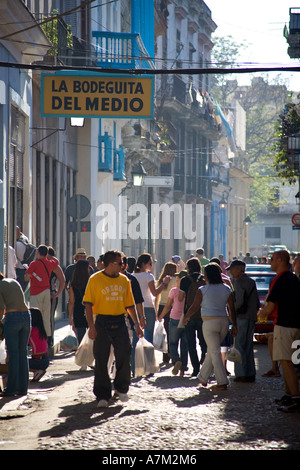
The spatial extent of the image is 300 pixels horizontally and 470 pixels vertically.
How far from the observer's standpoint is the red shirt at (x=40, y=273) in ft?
53.6

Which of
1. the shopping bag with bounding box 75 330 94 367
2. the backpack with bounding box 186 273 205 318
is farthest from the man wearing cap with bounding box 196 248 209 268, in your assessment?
the shopping bag with bounding box 75 330 94 367

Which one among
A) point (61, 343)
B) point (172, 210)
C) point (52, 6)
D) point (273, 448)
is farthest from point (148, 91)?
point (172, 210)

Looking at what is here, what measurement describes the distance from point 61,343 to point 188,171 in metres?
36.0

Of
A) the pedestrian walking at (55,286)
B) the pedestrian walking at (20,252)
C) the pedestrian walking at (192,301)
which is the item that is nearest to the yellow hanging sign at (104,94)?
the pedestrian walking at (20,252)

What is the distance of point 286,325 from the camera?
10.3 meters

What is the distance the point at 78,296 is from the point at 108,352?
4163mm

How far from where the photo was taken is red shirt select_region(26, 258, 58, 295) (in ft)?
53.6

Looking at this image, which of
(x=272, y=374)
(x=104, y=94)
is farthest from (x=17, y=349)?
(x=104, y=94)

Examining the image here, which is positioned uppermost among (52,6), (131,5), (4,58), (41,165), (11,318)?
(131,5)

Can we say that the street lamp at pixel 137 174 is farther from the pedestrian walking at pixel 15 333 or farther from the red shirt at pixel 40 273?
the pedestrian walking at pixel 15 333

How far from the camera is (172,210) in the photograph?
49.1 m

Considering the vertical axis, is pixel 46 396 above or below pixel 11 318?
below

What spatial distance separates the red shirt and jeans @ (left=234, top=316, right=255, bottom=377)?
14.7ft

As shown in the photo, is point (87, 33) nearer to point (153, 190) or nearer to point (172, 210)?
point (153, 190)
